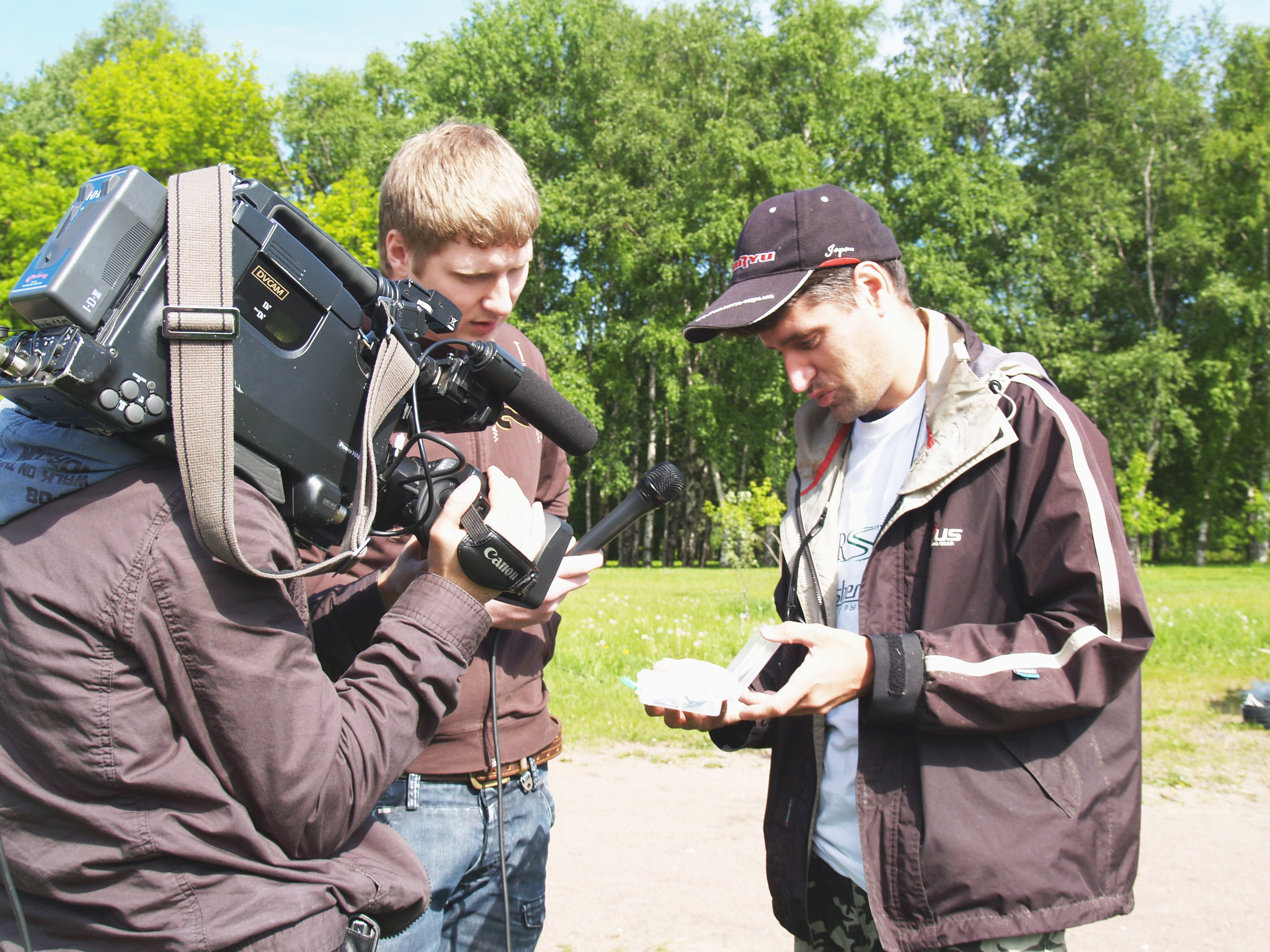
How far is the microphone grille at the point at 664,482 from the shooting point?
217 cm

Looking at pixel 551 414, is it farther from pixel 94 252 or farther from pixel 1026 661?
pixel 1026 661

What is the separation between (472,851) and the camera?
6.77ft

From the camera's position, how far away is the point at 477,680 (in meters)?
2.12

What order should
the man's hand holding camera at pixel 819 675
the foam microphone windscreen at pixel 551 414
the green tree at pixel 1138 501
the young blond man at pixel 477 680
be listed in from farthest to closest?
1. the green tree at pixel 1138 501
2. the young blond man at pixel 477 680
3. the man's hand holding camera at pixel 819 675
4. the foam microphone windscreen at pixel 551 414

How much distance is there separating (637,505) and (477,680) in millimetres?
531

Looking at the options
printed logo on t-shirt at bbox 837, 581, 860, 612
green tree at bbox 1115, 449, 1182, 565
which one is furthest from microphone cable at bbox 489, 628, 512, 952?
green tree at bbox 1115, 449, 1182, 565

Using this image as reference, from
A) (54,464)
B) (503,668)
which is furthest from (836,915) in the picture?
(54,464)

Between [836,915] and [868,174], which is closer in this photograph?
[836,915]

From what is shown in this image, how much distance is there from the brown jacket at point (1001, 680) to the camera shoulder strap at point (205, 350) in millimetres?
1294

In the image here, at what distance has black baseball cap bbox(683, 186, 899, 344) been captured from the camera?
7.38 ft

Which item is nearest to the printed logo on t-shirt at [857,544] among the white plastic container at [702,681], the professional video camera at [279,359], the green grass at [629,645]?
the white plastic container at [702,681]

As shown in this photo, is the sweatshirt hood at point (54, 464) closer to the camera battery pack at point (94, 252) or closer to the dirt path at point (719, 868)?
the camera battery pack at point (94, 252)

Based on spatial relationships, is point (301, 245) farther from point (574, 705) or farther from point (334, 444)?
point (574, 705)

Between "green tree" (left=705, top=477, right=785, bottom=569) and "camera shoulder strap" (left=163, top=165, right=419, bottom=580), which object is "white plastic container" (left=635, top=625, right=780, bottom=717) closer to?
"camera shoulder strap" (left=163, top=165, right=419, bottom=580)
